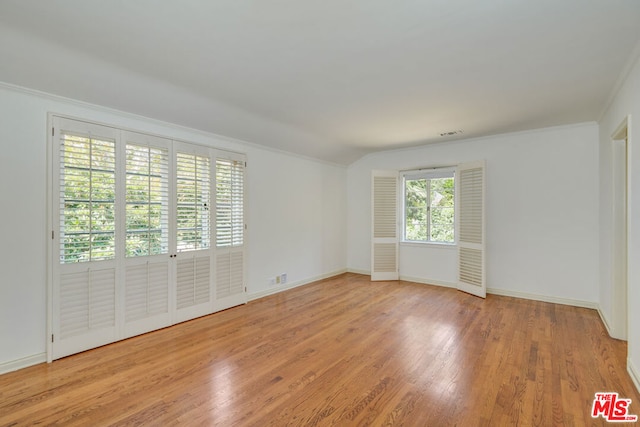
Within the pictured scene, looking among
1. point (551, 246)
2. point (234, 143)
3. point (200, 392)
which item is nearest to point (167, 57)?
point (234, 143)

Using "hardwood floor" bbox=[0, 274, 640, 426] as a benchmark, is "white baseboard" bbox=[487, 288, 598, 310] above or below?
above

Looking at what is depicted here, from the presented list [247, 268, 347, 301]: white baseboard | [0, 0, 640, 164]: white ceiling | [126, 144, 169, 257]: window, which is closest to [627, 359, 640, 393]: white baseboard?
[0, 0, 640, 164]: white ceiling

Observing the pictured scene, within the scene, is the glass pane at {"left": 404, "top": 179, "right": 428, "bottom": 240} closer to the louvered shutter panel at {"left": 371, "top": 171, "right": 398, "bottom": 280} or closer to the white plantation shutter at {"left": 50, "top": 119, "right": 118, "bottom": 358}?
the louvered shutter panel at {"left": 371, "top": 171, "right": 398, "bottom": 280}

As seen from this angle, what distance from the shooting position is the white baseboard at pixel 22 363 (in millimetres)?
2496

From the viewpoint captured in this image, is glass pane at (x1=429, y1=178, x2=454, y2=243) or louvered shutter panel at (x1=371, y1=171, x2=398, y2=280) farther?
louvered shutter panel at (x1=371, y1=171, x2=398, y2=280)

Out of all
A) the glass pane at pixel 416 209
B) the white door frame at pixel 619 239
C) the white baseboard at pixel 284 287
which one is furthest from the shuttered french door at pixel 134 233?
the white door frame at pixel 619 239

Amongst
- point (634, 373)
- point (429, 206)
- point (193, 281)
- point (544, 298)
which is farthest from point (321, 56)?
point (544, 298)

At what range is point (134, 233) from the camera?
330 centimetres

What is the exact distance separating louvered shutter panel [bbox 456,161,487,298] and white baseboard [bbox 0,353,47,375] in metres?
5.56

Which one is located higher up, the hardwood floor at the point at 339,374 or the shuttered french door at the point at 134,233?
the shuttered french door at the point at 134,233

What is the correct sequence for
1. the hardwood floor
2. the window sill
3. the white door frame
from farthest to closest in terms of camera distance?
1. the window sill
2. the white door frame
3. the hardwood floor

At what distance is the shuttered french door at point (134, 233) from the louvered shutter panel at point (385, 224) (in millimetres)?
2841

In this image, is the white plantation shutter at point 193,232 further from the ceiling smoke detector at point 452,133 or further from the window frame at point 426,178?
the window frame at point 426,178

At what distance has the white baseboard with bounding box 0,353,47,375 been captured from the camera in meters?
2.50
